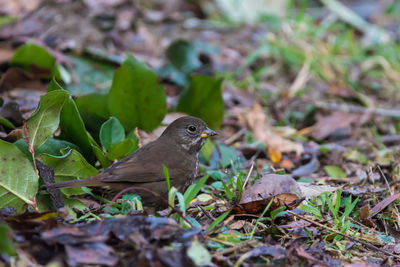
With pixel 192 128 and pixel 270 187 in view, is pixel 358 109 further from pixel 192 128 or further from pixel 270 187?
pixel 270 187

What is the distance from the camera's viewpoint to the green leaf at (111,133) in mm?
4656

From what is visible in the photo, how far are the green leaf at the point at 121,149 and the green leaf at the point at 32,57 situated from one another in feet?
→ 5.69

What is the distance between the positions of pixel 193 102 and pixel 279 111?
1.88m

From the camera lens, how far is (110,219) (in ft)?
10.7

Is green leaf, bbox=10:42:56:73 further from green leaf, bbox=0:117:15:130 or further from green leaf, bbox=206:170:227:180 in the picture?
green leaf, bbox=206:170:227:180

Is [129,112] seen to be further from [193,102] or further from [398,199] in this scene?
[398,199]

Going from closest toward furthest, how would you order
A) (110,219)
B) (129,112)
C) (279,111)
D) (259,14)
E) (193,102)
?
(110,219) → (129,112) → (193,102) → (279,111) → (259,14)

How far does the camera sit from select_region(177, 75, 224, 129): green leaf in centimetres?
579

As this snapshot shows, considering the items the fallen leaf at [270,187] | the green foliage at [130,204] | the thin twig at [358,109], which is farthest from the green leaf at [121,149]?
the thin twig at [358,109]

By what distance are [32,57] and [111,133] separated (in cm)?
173

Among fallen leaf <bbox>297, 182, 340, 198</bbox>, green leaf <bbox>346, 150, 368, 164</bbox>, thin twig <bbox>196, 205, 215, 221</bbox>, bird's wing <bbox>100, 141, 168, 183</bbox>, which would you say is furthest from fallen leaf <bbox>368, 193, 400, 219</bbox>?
bird's wing <bbox>100, 141, 168, 183</bbox>

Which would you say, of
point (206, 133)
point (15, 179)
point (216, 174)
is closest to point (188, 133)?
point (206, 133)

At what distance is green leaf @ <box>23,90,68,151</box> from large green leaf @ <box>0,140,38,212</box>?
0.18 meters

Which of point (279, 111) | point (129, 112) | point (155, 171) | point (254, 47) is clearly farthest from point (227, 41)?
point (155, 171)
